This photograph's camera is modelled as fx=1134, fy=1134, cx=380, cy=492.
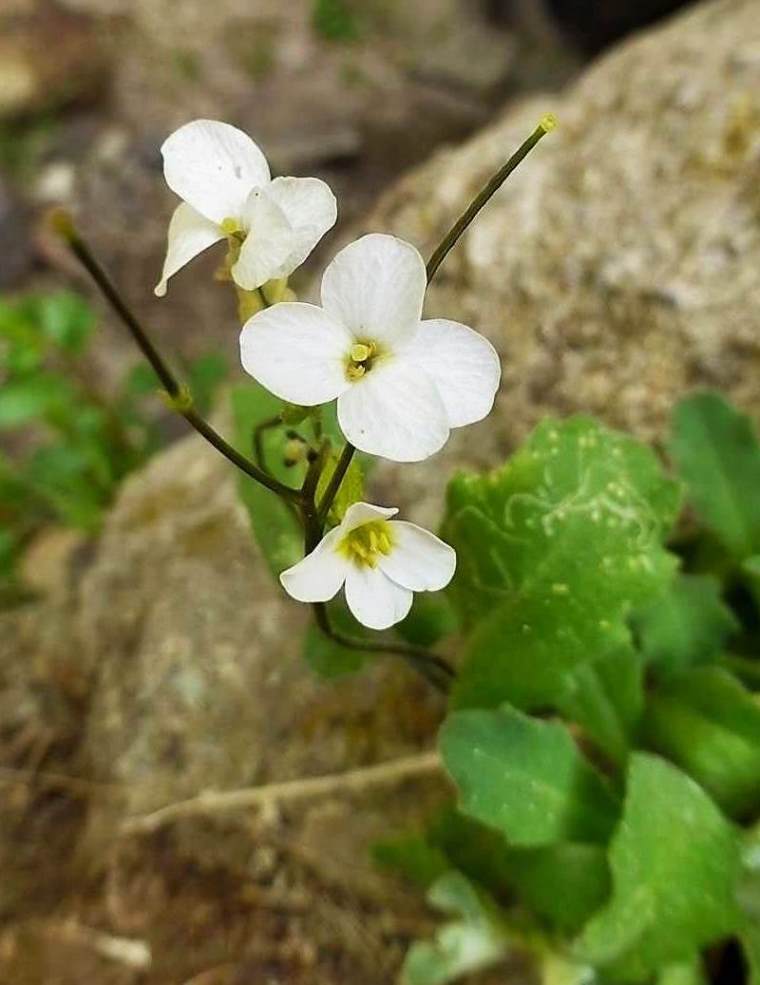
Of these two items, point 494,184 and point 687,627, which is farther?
point 687,627

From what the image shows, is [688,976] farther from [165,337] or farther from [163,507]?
[165,337]

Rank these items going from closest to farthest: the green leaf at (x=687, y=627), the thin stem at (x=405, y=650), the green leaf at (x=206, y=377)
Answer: the thin stem at (x=405, y=650), the green leaf at (x=687, y=627), the green leaf at (x=206, y=377)

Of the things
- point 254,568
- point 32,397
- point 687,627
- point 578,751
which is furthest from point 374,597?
point 32,397

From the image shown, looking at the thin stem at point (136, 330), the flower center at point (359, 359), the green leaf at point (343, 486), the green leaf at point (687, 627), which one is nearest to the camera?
the thin stem at point (136, 330)

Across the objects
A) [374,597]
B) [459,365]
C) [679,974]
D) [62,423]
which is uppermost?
[459,365]

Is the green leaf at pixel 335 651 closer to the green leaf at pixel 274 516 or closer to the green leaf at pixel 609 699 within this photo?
the green leaf at pixel 274 516

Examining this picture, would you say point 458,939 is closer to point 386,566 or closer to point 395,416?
point 386,566

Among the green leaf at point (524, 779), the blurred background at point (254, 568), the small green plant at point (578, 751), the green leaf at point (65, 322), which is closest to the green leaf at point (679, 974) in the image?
the small green plant at point (578, 751)
